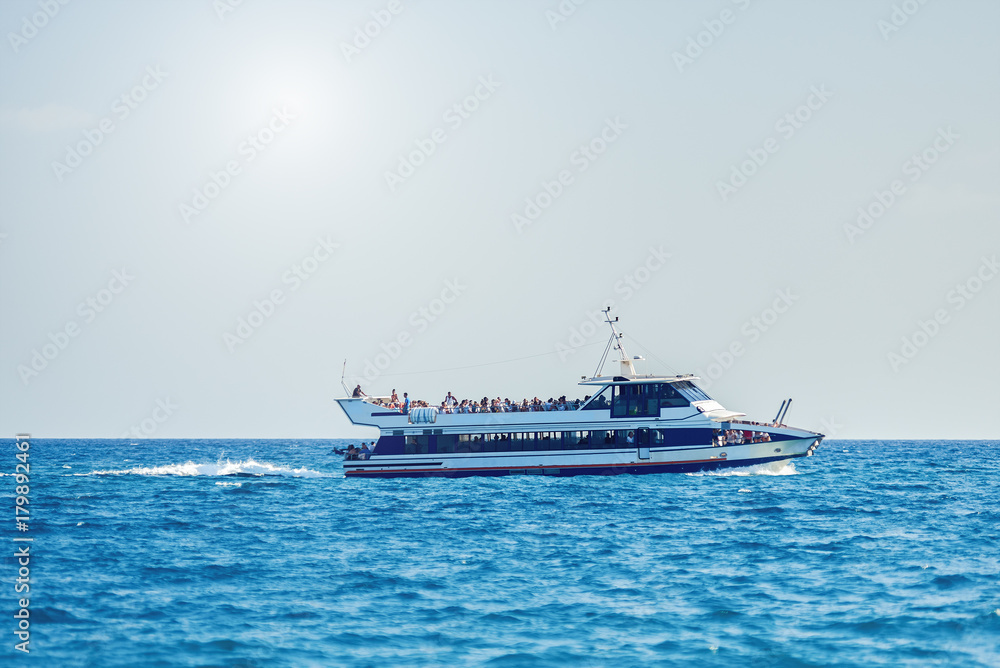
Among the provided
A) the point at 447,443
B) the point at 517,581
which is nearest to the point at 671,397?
the point at 447,443

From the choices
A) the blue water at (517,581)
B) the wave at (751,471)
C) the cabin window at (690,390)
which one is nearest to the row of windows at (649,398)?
the cabin window at (690,390)

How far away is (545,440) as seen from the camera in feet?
196

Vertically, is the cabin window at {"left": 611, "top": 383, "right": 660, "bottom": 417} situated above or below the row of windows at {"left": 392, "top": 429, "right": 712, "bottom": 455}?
above

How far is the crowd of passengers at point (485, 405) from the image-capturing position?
5994cm

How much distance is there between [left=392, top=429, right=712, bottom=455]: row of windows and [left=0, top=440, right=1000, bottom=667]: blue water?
8.81m

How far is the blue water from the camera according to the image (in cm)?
2120

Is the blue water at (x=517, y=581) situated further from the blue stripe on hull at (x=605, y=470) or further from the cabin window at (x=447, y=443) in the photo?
the cabin window at (x=447, y=443)

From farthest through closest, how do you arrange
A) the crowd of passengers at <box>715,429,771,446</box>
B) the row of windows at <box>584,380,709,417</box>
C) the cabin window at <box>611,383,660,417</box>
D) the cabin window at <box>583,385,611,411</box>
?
the cabin window at <box>583,385,611,411</box> < the cabin window at <box>611,383,660,417</box> < the row of windows at <box>584,380,709,417</box> < the crowd of passengers at <box>715,429,771,446</box>

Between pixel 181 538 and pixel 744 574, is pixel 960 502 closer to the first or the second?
pixel 744 574

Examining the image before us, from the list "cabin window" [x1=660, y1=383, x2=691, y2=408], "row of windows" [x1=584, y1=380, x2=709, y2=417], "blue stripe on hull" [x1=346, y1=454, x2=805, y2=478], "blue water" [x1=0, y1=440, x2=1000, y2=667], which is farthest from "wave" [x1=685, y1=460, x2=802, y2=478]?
"blue water" [x1=0, y1=440, x2=1000, y2=667]

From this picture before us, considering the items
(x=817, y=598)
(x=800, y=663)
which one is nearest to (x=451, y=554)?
(x=817, y=598)

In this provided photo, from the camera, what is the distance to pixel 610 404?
2313 inches

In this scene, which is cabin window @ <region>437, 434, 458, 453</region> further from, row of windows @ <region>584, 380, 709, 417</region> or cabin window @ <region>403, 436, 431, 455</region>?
row of windows @ <region>584, 380, 709, 417</region>

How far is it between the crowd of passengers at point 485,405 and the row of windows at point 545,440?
149 centimetres
